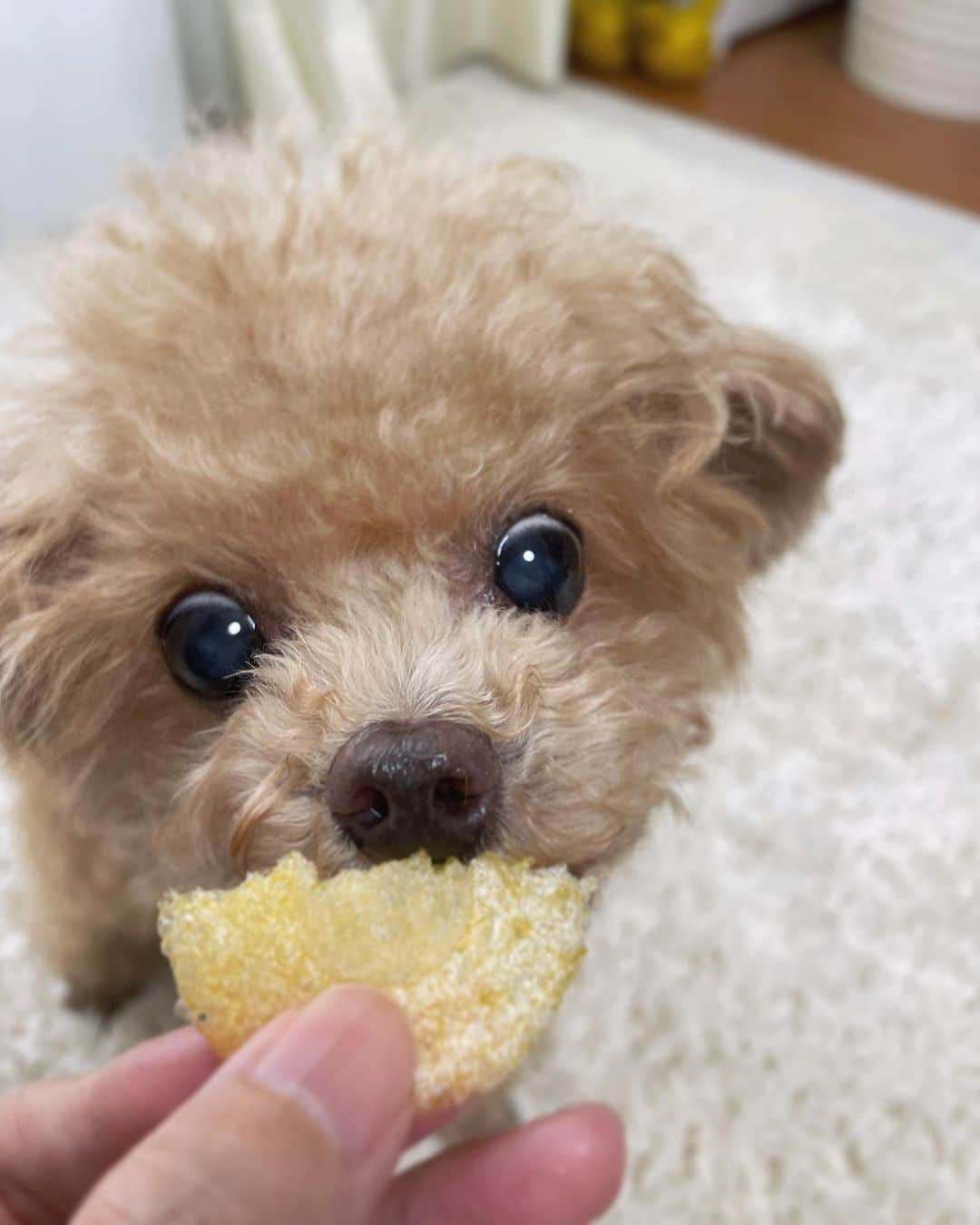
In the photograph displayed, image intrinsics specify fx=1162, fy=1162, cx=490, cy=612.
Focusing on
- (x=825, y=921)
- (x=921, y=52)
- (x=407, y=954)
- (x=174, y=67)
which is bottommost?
(x=825, y=921)

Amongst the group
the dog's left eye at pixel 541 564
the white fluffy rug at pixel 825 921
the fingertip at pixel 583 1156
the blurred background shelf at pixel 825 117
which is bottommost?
the white fluffy rug at pixel 825 921

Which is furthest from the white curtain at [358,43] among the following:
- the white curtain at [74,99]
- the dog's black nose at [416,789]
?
the dog's black nose at [416,789]

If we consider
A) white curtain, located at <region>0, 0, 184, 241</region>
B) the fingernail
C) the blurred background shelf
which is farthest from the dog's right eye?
the blurred background shelf

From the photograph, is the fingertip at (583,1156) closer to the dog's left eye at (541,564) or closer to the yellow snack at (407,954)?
the yellow snack at (407,954)

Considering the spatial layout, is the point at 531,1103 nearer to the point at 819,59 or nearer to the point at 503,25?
the point at 503,25

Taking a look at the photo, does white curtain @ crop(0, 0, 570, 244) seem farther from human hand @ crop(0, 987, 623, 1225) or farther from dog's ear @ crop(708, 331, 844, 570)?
human hand @ crop(0, 987, 623, 1225)

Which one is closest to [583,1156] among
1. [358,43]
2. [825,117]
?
[358,43]

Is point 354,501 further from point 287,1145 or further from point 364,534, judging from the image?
point 287,1145
